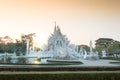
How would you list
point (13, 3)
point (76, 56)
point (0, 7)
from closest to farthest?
point (13, 3), point (0, 7), point (76, 56)

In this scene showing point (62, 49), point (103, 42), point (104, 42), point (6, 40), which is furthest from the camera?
point (103, 42)

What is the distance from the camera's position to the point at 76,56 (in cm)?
3062

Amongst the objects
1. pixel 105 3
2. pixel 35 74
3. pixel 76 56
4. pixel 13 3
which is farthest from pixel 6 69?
pixel 76 56

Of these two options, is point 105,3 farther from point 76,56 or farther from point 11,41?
point 11,41

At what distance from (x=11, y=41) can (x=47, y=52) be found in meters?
10.9
